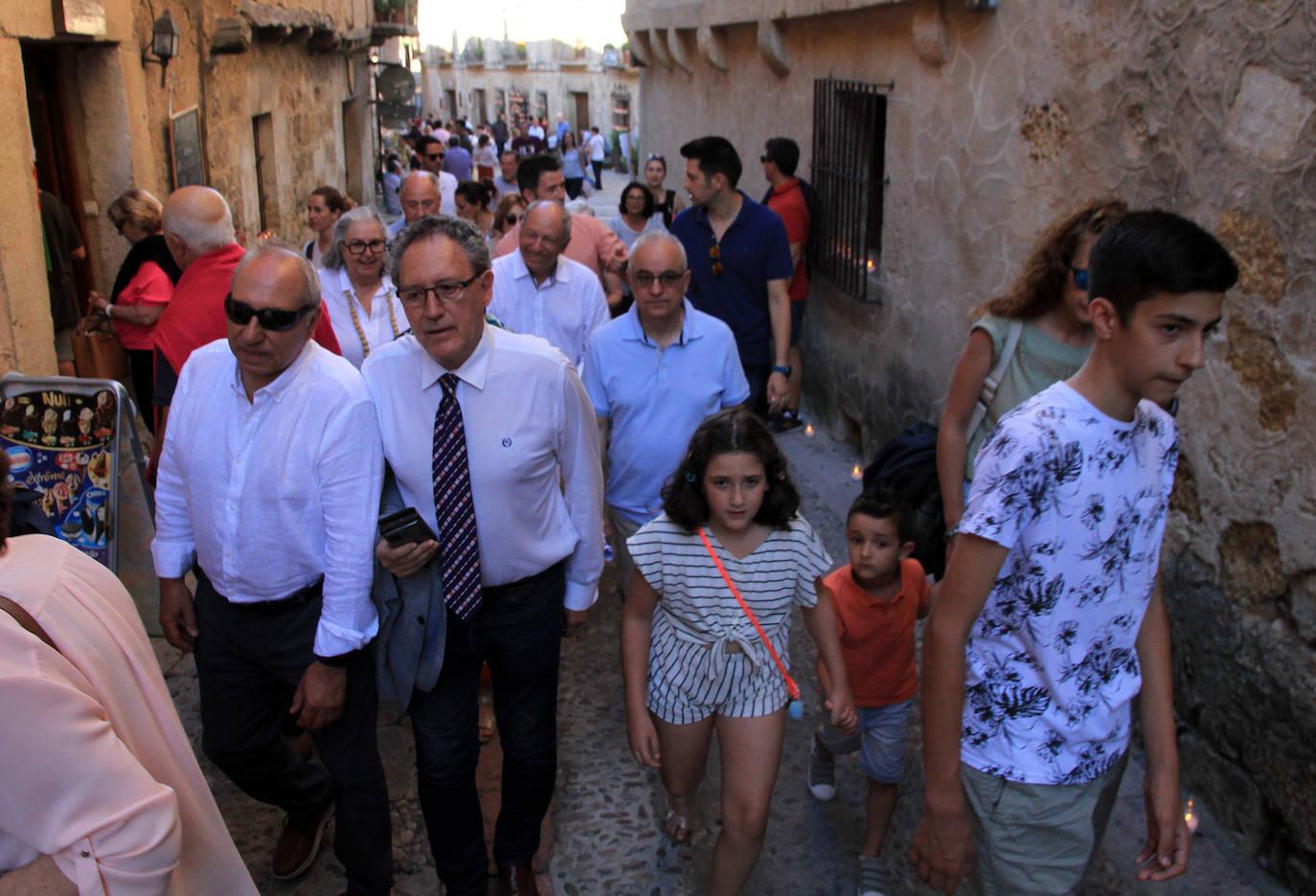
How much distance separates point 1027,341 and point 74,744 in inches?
96.0

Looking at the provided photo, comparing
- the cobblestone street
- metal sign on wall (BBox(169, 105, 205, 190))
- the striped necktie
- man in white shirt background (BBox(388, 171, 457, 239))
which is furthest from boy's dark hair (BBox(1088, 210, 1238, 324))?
metal sign on wall (BBox(169, 105, 205, 190))

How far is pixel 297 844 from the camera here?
3.33 metres

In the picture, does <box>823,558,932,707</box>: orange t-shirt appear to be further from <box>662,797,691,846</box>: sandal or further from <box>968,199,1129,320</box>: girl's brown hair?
<box>968,199,1129,320</box>: girl's brown hair

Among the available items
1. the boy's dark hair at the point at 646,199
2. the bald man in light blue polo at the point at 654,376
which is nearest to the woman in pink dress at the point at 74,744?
the bald man in light blue polo at the point at 654,376

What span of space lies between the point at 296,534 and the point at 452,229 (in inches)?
32.7

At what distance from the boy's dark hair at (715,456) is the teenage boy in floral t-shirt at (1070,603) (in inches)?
30.2

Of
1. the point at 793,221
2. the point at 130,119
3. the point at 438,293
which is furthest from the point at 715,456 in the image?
the point at 130,119

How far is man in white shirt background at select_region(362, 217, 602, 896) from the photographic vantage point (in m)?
2.76

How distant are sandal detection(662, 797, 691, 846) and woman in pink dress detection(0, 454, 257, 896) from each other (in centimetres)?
184

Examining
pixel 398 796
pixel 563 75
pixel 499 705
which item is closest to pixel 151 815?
pixel 499 705

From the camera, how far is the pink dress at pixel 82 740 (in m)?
1.58

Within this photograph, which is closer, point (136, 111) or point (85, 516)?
point (85, 516)

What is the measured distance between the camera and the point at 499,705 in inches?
122

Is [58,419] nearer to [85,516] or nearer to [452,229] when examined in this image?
[85,516]
